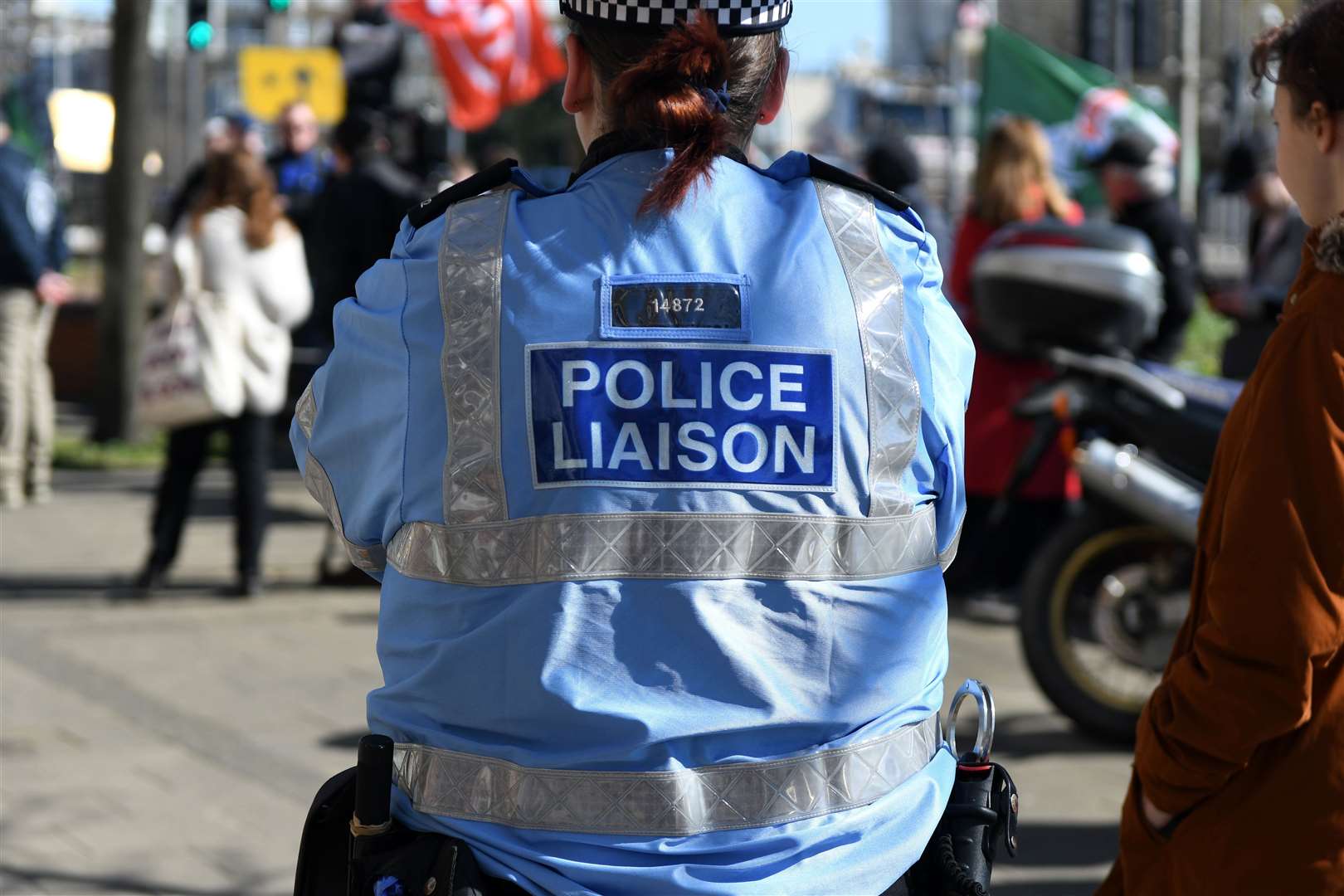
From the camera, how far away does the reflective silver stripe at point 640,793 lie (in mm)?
1731

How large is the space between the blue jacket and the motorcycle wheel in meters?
5.91

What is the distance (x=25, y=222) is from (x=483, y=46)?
2.95m

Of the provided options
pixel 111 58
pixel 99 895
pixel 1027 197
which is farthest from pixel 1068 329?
pixel 111 58

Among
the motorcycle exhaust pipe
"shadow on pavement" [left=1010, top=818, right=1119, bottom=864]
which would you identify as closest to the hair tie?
"shadow on pavement" [left=1010, top=818, right=1119, bottom=864]

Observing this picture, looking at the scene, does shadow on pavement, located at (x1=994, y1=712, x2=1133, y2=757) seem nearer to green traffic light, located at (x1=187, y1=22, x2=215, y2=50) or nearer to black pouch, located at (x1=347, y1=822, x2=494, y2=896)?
black pouch, located at (x1=347, y1=822, x2=494, y2=896)

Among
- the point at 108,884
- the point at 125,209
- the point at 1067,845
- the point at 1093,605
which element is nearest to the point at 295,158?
the point at 125,209

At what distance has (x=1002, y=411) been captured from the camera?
714 centimetres

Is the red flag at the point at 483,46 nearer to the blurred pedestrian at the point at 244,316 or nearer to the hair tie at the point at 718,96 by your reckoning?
the blurred pedestrian at the point at 244,316

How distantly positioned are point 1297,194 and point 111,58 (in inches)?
403

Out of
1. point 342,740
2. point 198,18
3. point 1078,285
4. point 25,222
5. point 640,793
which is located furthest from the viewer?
point 198,18

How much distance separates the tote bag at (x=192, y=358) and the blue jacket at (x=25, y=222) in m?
2.33

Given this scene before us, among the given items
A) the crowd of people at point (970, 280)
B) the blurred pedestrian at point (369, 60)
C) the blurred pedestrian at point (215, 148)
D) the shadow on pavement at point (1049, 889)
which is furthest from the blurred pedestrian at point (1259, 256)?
the blurred pedestrian at point (369, 60)

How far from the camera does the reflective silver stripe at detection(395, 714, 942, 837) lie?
68.2 inches

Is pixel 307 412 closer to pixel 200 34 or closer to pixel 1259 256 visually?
pixel 1259 256
